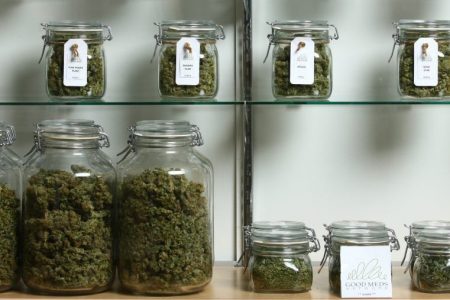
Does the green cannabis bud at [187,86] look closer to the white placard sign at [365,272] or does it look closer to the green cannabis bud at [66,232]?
the green cannabis bud at [66,232]

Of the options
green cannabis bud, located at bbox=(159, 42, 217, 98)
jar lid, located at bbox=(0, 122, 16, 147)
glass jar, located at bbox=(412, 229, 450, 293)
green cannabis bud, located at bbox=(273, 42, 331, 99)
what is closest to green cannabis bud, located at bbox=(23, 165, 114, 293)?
jar lid, located at bbox=(0, 122, 16, 147)

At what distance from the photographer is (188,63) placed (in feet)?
5.10

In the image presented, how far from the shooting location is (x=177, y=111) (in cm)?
175

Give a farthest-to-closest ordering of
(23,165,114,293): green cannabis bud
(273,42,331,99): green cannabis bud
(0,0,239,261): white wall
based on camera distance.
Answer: (0,0,239,261): white wall, (273,42,331,99): green cannabis bud, (23,165,114,293): green cannabis bud

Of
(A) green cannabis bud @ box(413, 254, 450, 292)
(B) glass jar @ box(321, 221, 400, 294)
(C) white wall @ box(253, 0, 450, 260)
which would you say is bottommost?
(A) green cannabis bud @ box(413, 254, 450, 292)

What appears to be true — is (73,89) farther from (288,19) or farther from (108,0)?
(288,19)

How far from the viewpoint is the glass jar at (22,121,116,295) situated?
146 centimetres

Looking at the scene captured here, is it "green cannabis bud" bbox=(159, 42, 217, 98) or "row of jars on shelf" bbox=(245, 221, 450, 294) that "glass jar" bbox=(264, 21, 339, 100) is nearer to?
"green cannabis bud" bbox=(159, 42, 217, 98)

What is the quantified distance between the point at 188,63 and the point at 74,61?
219 mm

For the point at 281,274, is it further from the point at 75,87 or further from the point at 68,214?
the point at 75,87

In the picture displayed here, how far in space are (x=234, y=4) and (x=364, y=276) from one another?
25.6 inches

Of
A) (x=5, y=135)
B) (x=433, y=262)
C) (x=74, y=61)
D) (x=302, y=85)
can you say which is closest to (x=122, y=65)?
(x=74, y=61)

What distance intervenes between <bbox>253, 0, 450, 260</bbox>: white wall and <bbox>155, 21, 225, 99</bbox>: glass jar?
18cm

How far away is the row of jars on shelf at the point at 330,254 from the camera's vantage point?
4.91 feet
